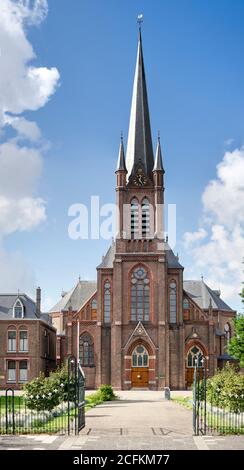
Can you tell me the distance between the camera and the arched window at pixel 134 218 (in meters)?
74.5

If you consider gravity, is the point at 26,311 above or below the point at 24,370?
above

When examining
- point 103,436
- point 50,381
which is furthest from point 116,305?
point 103,436

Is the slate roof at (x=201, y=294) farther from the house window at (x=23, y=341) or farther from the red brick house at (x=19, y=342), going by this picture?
the house window at (x=23, y=341)

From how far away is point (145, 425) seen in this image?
28.6 meters

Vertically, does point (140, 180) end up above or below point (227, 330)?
above

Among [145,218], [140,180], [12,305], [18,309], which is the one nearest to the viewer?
[18,309]

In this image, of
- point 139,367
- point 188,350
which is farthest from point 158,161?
point 139,367

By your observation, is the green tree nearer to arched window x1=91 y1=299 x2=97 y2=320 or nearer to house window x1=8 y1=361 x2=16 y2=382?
arched window x1=91 y1=299 x2=97 y2=320

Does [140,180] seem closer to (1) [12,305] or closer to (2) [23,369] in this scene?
(1) [12,305]

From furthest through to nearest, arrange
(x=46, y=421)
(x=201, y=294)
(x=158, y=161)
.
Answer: (x=201, y=294) < (x=158, y=161) < (x=46, y=421)

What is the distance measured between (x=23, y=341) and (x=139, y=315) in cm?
1186

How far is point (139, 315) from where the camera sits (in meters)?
72.8

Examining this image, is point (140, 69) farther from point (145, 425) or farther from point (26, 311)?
point (145, 425)

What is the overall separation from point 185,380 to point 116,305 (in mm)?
10071
